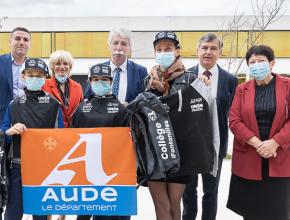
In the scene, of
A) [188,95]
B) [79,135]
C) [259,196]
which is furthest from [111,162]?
[259,196]

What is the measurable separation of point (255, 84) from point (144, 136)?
1295 millimetres

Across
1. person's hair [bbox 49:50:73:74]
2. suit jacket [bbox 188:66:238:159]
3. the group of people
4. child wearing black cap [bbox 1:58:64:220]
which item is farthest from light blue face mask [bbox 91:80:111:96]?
suit jacket [bbox 188:66:238:159]

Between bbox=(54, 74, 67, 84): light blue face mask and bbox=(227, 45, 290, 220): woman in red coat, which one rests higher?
bbox=(54, 74, 67, 84): light blue face mask

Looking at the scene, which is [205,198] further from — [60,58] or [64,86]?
[60,58]

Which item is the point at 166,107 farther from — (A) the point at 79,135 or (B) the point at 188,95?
(A) the point at 79,135

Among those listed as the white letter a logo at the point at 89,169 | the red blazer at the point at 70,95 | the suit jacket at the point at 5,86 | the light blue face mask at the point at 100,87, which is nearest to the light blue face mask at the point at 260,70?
the light blue face mask at the point at 100,87

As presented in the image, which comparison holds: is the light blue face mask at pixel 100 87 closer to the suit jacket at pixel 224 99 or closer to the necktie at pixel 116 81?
the necktie at pixel 116 81

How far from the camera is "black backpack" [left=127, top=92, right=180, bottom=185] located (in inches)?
126

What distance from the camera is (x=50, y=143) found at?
11.5ft

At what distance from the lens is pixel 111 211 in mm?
3523

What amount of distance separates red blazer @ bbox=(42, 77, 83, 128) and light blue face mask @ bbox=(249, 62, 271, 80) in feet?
6.19

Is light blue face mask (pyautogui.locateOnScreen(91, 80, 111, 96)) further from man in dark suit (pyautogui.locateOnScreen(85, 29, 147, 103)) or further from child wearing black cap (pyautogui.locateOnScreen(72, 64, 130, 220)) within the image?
man in dark suit (pyautogui.locateOnScreen(85, 29, 147, 103))

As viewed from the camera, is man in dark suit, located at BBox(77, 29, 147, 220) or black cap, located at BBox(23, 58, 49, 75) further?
man in dark suit, located at BBox(77, 29, 147, 220)

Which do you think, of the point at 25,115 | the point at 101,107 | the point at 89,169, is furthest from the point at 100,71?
the point at 89,169
